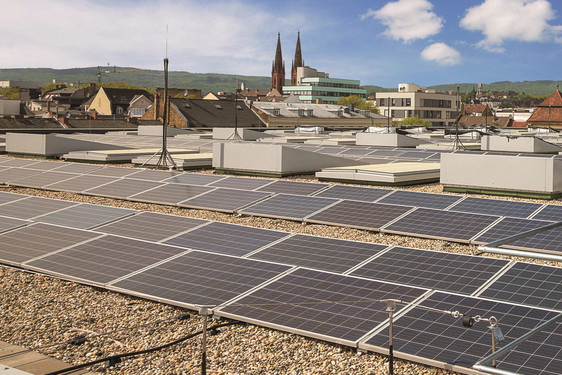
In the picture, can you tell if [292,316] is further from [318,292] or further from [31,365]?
[31,365]

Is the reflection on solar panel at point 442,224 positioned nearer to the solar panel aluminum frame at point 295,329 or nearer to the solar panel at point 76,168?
the solar panel aluminum frame at point 295,329

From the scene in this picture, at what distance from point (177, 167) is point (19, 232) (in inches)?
667

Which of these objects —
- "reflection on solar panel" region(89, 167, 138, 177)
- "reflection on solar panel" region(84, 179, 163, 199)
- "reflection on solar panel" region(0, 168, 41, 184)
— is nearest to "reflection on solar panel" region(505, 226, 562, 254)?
"reflection on solar panel" region(84, 179, 163, 199)

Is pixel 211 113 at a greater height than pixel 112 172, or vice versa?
pixel 211 113

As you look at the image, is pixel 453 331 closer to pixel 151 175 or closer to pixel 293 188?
pixel 293 188

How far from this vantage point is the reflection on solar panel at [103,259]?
1430 cm

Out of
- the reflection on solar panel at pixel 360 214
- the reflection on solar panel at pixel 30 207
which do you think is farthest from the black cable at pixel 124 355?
the reflection on solar panel at pixel 30 207

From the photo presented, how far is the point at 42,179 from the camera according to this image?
2956 centimetres

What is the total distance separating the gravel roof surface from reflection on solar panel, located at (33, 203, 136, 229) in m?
3.88

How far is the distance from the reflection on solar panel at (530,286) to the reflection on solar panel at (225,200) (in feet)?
35.5

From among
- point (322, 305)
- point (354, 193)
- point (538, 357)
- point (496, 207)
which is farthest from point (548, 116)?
point (538, 357)

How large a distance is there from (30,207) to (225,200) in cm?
667

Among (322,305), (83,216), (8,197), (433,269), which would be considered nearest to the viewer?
(322,305)

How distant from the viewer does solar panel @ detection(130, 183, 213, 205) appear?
23750 mm
